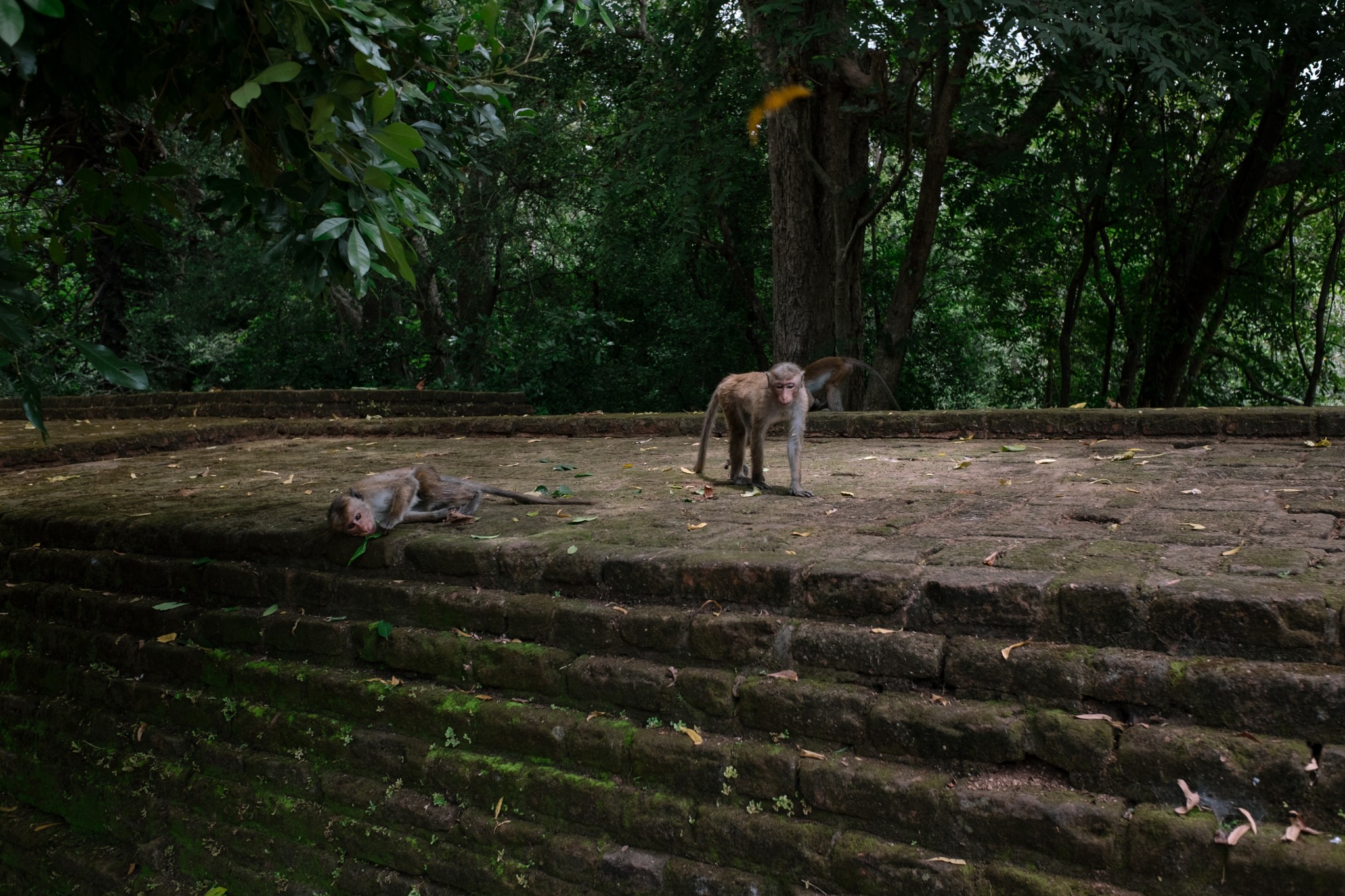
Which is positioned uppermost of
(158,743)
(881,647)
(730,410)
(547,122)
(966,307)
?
(547,122)

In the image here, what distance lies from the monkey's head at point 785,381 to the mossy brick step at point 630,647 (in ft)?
5.39

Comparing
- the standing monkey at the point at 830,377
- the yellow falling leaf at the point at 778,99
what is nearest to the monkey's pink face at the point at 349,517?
the standing monkey at the point at 830,377

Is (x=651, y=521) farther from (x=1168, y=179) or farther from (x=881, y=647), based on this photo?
(x=1168, y=179)

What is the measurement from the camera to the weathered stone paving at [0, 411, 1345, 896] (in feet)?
8.27

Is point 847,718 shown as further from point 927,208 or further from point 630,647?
point 927,208

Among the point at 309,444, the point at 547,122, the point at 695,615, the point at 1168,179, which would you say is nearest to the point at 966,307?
the point at 1168,179

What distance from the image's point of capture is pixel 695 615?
3.37 m

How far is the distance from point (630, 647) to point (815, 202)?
842 cm

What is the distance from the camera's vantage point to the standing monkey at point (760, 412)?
4.83 metres

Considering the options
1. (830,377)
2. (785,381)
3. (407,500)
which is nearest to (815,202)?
(830,377)

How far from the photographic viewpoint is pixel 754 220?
1440cm

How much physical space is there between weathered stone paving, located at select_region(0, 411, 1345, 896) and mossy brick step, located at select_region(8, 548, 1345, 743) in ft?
0.04

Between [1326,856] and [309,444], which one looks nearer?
[1326,856]

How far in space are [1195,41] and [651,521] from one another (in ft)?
21.4
